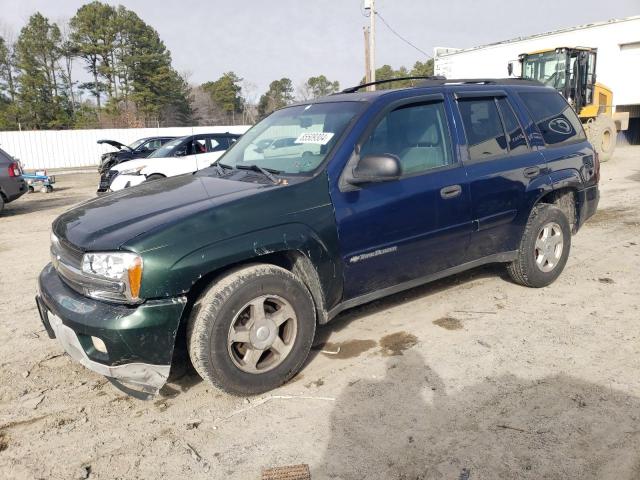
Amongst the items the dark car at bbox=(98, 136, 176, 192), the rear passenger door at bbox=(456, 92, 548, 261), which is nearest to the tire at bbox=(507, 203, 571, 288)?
the rear passenger door at bbox=(456, 92, 548, 261)

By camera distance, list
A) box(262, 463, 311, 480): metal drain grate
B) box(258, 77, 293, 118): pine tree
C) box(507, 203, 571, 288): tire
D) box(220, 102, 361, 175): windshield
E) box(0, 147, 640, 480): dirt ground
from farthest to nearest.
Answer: box(258, 77, 293, 118): pine tree
box(507, 203, 571, 288): tire
box(220, 102, 361, 175): windshield
box(0, 147, 640, 480): dirt ground
box(262, 463, 311, 480): metal drain grate

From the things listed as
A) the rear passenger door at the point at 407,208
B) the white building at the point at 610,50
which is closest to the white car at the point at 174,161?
Result: the rear passenger door at the point at 407,208

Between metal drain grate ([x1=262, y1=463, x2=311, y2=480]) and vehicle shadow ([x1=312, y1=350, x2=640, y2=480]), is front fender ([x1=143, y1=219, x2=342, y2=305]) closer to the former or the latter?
vehicle shadow ([x1=312, y1=350, x2=640, y2=480])

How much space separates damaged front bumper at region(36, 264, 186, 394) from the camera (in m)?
2.67

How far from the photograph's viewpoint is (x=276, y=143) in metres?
3.96

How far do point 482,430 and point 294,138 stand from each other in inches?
93.0

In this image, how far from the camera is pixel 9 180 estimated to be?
35.1 ft

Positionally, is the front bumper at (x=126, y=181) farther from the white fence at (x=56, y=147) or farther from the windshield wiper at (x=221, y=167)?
the white fence at (x=56, y=147)

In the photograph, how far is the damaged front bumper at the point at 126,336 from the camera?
2.67m

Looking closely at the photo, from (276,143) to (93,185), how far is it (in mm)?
15453

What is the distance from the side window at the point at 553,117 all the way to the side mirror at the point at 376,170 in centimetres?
204

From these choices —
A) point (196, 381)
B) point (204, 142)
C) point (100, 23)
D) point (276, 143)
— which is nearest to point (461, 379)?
point (196, 381)

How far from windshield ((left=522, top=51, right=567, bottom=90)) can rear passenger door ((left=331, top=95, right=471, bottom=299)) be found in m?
13.6

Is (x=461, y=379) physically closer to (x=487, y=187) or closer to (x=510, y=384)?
(x=510, y=384)
